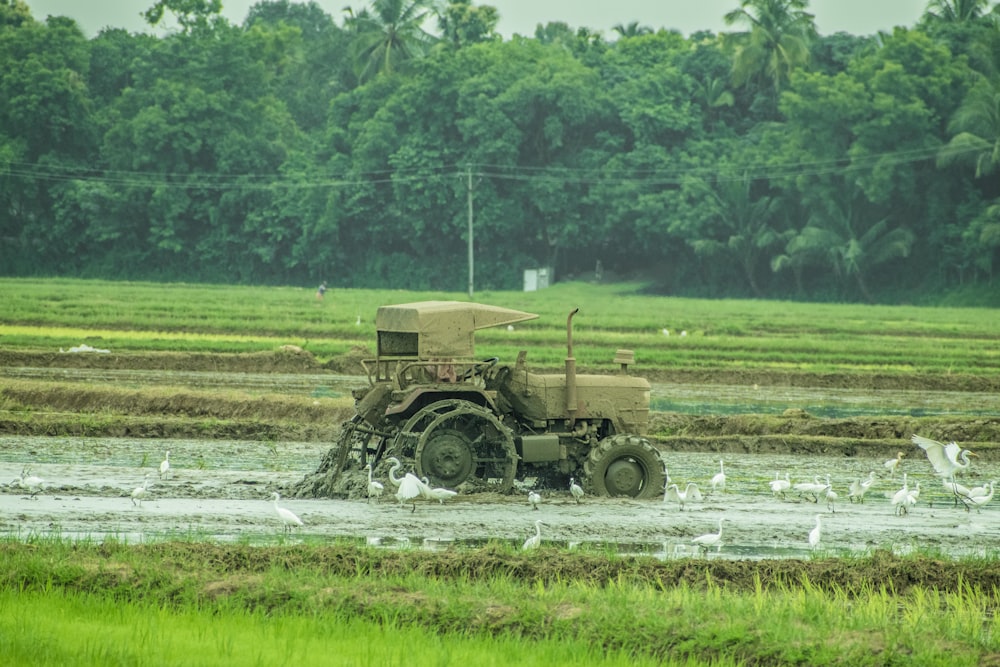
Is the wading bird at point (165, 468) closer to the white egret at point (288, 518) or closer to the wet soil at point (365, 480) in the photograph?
the wet soil at point (365, 480)

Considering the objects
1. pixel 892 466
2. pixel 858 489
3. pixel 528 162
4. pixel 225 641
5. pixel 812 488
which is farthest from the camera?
pixel 528 162

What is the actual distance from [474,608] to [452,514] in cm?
426

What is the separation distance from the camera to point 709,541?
433 inches

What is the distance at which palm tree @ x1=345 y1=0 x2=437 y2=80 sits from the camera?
6981 centimetres

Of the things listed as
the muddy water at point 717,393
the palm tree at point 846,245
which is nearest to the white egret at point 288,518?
the muddy water at point 717,393

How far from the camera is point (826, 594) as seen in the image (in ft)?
30.4

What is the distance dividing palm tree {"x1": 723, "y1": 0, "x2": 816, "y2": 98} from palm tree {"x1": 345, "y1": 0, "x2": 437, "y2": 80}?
52.9ft

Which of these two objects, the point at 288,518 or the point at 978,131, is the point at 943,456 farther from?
the point at 978,131

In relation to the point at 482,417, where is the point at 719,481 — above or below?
below

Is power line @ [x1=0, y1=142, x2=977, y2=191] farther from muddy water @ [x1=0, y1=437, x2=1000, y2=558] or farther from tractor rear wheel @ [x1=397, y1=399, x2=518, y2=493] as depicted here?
tractor rear wheel @ [x1=397, y1=399, x2=518, y2=493]

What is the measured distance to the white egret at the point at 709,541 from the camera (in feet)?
36.0

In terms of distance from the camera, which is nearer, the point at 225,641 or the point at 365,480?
the point at 225,641

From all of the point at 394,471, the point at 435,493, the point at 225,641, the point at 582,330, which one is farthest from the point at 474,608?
the point at 582,330

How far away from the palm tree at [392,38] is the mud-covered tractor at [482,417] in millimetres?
57466
